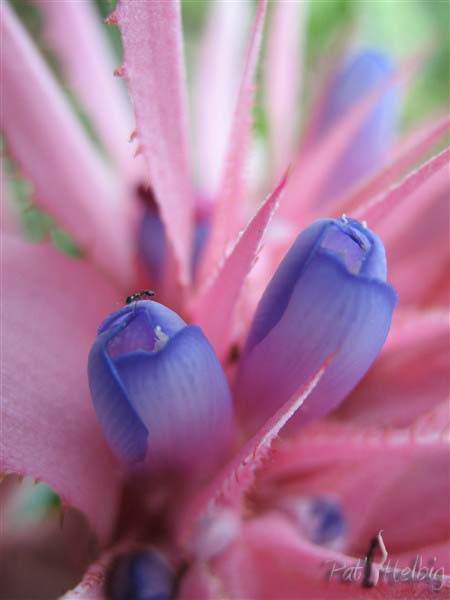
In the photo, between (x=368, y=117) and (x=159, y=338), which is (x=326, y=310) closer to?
(x=159, y=338)

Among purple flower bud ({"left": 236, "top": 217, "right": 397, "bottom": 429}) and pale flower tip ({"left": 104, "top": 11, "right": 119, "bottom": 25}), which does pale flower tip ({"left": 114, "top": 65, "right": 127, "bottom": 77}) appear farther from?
purple flower bud ({"left": 236, "top": 217, "right": 397, "bottom": 429})

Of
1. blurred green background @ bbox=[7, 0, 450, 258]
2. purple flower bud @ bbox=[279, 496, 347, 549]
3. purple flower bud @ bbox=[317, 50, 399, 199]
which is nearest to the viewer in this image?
purple flower bud @ bbox=[279, 496, 347, 549]

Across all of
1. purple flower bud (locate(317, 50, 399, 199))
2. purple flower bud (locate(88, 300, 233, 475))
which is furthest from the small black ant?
purple flower bud (locate(317, 50, 399, 199))

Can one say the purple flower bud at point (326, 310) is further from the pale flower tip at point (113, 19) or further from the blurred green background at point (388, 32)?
the blurred green background at point (388, 32)

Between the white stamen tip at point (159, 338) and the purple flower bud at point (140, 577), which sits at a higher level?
the white stamen tip at point (159, 338)

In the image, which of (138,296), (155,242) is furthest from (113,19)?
(155,242)

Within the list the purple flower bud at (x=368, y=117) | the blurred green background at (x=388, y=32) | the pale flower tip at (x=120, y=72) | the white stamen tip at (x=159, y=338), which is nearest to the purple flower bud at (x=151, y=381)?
the white stamen tip at (x=159, y=338)
